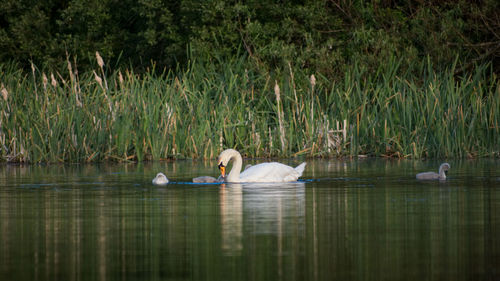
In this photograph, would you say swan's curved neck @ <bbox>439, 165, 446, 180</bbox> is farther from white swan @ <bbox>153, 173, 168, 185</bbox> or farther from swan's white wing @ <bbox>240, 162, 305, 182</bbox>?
white swan @ <bbox>153, 173, 168, 185</bbox>

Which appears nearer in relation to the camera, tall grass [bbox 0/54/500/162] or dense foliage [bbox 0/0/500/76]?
tall grass [bbox 0/54/500/162]

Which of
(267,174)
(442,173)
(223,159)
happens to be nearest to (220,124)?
(223,159)

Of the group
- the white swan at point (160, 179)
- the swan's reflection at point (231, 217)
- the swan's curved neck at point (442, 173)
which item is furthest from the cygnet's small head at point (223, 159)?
the swan's curved neck at point (442, 173)

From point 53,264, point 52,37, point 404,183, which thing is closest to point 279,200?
point 404,183

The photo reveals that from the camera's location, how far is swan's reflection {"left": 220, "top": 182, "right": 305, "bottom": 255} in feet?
28.6

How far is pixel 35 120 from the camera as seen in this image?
19.7 meters

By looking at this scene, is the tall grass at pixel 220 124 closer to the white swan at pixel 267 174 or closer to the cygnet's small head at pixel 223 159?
the cygnet's small head at pixel 223 159

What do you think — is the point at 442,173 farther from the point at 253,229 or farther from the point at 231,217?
the point at 253,229

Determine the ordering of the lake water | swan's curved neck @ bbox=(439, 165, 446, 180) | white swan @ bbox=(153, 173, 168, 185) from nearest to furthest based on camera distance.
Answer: the lake water → white swan @ bbox=(153, 173, 168, 185) → swan's curved neck @ bbox=(439, 165, 446, 180)

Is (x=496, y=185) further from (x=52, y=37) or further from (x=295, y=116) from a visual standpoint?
(x=52, y=37)

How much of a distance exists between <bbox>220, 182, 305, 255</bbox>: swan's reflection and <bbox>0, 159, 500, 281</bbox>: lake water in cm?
1

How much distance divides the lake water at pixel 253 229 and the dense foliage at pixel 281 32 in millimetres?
11935

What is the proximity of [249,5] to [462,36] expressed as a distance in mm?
5619

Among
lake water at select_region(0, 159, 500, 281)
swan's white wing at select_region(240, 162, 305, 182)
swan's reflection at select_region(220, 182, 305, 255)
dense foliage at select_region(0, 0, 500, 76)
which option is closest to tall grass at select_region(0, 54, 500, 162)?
dense foliage at select_region(0, 0, 500, 76)
